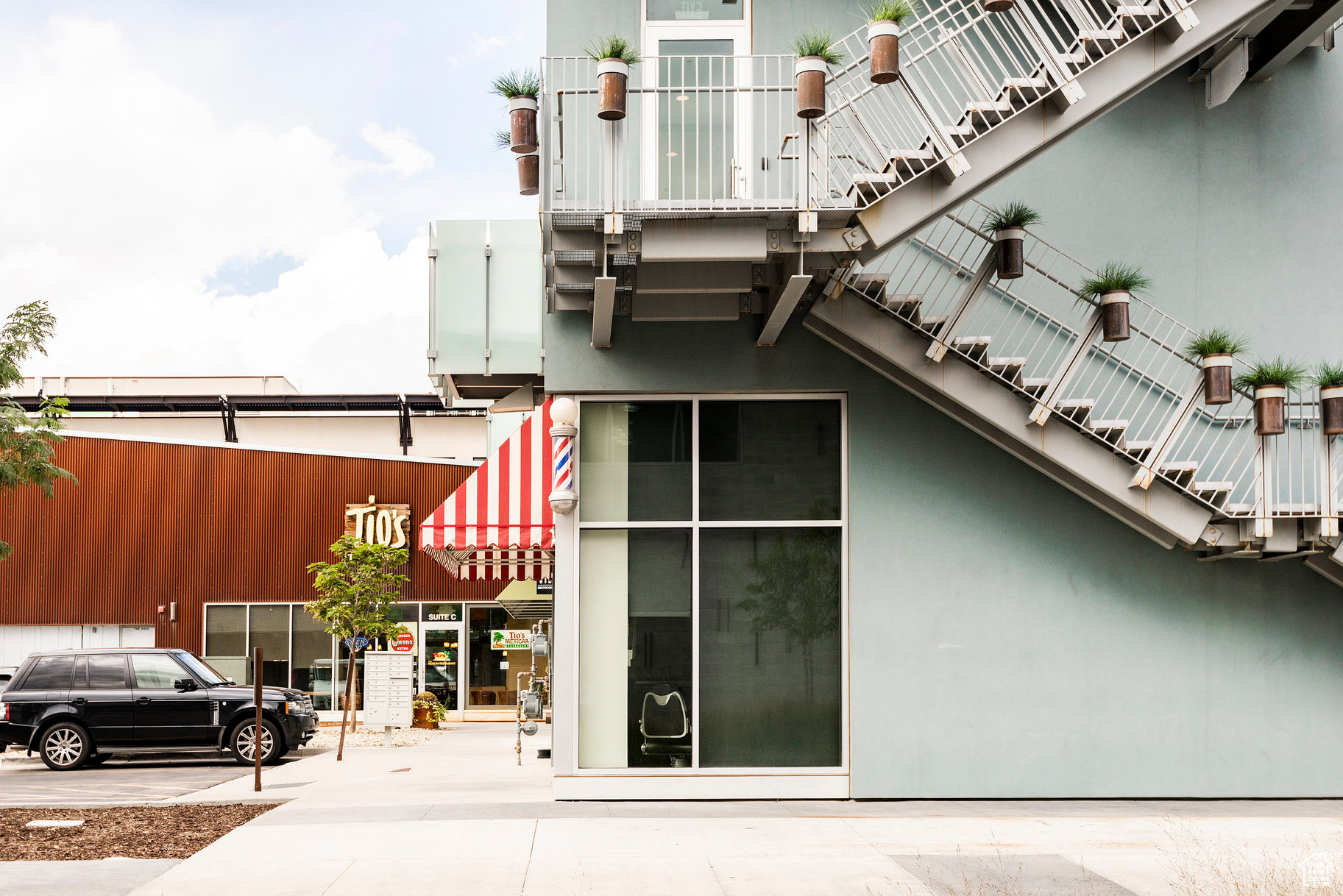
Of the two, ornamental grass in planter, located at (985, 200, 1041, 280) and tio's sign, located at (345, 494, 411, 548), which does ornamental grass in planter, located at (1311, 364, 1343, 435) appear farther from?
→ tio's sign, located at (345, 494, 411, 548)

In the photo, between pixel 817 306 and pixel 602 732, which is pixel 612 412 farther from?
pixel 602 732

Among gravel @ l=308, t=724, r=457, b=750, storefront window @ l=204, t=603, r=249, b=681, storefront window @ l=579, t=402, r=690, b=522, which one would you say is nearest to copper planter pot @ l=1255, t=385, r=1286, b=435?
storefront window @ l=579, t=402, r=690, b=522

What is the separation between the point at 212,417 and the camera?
3928 centimetres

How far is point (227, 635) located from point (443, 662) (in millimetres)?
5353

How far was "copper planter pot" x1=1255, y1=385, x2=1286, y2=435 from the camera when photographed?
33.6 ft

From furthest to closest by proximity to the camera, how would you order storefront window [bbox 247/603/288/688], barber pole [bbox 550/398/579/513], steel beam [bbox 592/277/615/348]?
storefront window [bbox 247/603/288/688] < barber pole [bbox 550/398/579/513] < steel beam [bbox 592/277/615/348]

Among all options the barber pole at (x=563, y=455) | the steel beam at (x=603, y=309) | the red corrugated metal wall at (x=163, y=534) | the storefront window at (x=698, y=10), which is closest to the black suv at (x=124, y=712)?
the barber pole at (x=563, y=455)

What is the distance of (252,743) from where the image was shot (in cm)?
1739

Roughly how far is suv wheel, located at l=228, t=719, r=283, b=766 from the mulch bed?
5523 mm

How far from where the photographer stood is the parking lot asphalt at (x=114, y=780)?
43.0ft

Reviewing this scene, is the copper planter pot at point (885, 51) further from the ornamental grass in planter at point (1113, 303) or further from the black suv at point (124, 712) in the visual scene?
the black suv at point (124, 712)

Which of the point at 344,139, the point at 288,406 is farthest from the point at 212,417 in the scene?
the point at 344,139

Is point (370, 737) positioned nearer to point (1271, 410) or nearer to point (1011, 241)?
point (1011, 241)

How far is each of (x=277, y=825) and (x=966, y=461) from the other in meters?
6.95
